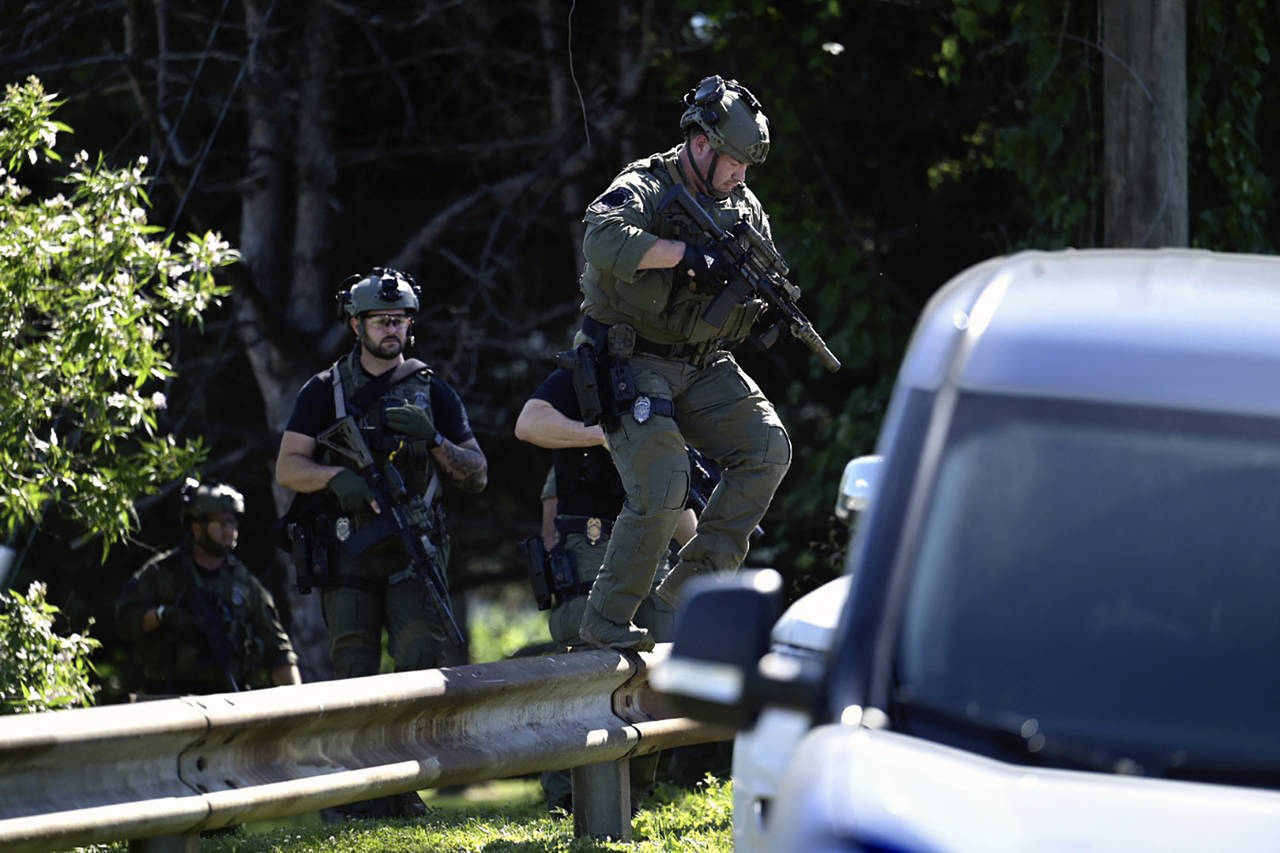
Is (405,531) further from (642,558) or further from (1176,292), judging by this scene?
(1176,292)

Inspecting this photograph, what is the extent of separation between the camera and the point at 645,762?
24.8ft

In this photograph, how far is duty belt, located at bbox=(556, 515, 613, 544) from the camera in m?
8.12

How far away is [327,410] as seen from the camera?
828cm

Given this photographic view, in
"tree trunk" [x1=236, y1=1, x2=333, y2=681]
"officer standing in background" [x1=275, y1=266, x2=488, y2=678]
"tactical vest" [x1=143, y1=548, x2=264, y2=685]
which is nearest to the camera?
"officer standing in background" [x1=275, y1=266, x2=488, y2=678]

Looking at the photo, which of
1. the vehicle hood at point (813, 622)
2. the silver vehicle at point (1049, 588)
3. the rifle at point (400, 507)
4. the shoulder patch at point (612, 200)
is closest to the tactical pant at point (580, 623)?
the rifle at point (400, 507)

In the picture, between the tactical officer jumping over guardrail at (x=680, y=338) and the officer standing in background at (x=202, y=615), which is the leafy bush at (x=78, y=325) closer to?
the tactical officer jumping over guardrail at (x=680, y=338)

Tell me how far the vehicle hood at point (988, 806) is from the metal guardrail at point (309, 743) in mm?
1531

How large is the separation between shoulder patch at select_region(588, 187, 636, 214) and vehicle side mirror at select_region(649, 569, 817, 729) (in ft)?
11.8

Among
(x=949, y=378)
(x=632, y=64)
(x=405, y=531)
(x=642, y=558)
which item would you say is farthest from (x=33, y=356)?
(x=632, y=64)

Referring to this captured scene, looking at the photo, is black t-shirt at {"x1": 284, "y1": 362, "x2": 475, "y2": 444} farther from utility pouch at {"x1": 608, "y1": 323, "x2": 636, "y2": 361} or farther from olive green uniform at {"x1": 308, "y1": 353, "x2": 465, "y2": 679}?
utility pouch at {"x1": 608, "y1": 323, "x2": 636, "y2": 361}

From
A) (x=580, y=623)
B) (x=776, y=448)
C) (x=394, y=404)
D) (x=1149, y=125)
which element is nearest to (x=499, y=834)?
(x=580, y=623)

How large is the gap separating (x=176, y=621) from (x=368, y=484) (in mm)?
2273

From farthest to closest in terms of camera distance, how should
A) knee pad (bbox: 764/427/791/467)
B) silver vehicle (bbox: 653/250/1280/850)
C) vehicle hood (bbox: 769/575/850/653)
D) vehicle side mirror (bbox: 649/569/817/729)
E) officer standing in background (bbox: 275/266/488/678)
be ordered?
officer standing in background (bbox: 275/266/488/678), knee pad (bbox: 764/427/791/467), vehicle hood (bbox: 769/575/850/653), vehicle side mirror (bbox: 649/569/817/729), silver vehicle (bbox: 653/250/1280/850)

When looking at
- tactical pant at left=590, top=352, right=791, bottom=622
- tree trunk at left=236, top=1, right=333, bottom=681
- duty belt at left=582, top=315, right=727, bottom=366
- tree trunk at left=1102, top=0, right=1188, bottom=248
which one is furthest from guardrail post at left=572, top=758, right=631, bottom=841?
tree trunk at left=236, top=1, right=333, bottom=681
